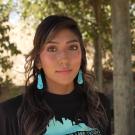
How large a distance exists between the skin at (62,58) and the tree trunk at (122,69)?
3.20 m

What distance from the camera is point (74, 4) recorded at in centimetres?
977

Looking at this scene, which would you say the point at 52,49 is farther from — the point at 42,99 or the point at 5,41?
the point at 5,41

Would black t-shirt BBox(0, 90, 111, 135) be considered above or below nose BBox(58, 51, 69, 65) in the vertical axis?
below

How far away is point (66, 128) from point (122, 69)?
3.41 meters

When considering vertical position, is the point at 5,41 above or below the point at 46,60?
below

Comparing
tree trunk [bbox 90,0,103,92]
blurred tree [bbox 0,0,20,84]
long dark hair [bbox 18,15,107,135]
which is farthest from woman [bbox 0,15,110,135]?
tree trunk [bbox 90,0,103,92]

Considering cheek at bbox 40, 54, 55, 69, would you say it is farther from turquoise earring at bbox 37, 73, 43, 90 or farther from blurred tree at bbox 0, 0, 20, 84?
blurred tree at bbox 0, 0, 20, 84

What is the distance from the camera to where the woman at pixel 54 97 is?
90.2 inches

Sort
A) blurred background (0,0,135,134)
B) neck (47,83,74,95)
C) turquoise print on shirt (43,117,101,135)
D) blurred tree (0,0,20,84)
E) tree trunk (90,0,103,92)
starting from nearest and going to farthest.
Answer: turquoise print on shirt (43,117,101,135) → neck (47,83,74,95) → blurred tree (0,0,20,84) → blurred background (0,0,135,134) → tree trunk (90,0,103,92)

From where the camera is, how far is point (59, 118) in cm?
230

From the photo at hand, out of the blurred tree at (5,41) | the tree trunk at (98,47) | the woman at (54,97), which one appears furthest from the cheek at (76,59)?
the tree trunk at (98,47)

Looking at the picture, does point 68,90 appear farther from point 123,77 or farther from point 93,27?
point 93,27

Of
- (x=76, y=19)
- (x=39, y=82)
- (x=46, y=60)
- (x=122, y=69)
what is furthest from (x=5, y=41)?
(x=46, y=60)

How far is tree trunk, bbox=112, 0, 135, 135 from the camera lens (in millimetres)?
5512
